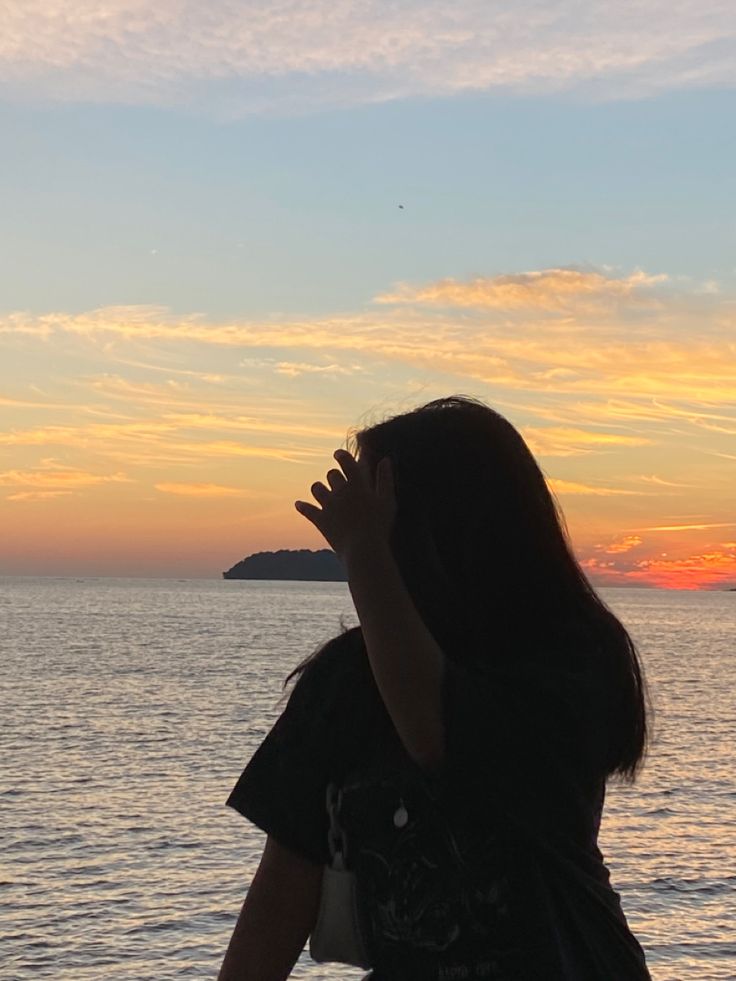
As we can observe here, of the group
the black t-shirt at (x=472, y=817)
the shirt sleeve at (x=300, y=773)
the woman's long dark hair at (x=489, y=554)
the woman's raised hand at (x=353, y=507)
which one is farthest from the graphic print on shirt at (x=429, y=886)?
the woman's raised hand at (x=353, y=507)

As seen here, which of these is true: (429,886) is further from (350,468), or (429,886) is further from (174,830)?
(174,830)

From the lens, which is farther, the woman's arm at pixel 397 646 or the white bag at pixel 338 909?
the white bag at pixel 338 909

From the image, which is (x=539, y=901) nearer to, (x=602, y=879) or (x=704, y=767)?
(x=602, y=879)

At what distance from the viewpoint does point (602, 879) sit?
2172mm

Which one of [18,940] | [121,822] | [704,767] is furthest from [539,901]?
[704,767]

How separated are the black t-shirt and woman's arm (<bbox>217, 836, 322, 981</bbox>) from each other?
6 cm

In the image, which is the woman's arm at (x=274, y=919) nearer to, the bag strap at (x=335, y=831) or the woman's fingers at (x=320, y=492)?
the bag strap at (x=335, y=831)

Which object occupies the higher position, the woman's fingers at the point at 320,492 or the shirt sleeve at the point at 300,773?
the woman's fingers at the point at 320,492

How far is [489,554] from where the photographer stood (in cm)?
219

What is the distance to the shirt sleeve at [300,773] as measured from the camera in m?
2.16

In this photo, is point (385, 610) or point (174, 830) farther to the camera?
point (174, 830)

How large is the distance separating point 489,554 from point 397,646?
35cm

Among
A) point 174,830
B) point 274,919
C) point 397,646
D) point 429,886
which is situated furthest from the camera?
point 174,830

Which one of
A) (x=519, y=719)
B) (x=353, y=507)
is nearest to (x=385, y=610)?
(x=353, y=507)
